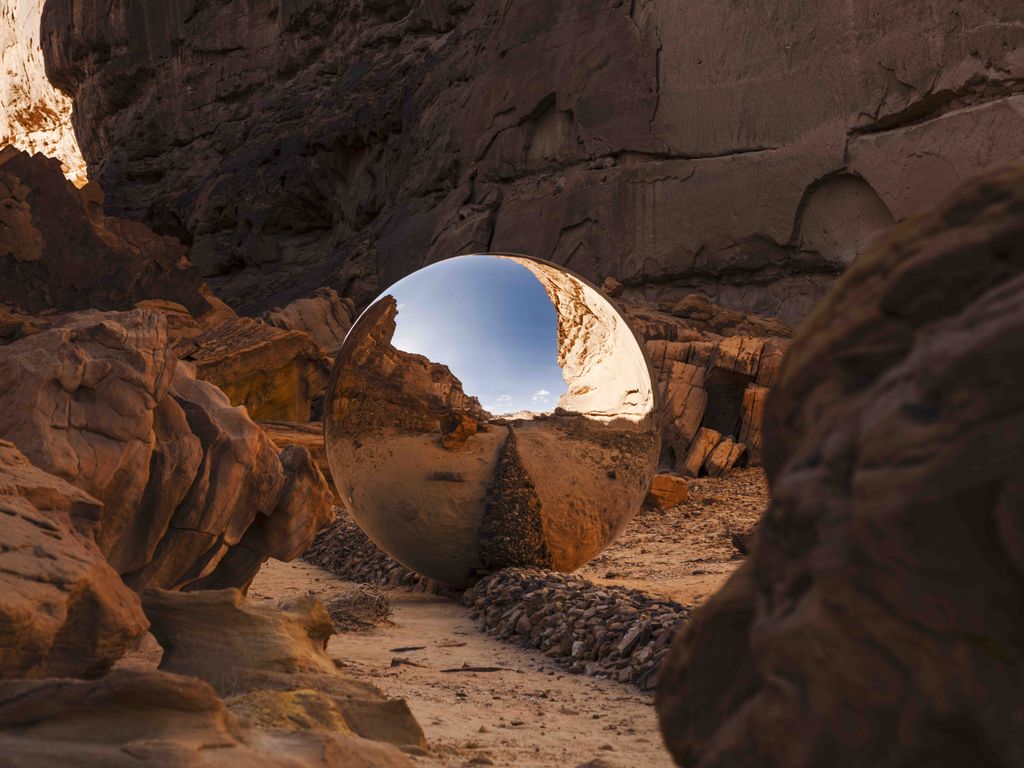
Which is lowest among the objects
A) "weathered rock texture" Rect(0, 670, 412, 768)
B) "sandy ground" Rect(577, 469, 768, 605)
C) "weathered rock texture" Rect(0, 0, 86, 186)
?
"weathered rock texture" Rect(0, 670, 412, 768)

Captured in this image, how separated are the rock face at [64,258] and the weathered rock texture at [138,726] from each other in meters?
13.3

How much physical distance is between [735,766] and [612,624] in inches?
131

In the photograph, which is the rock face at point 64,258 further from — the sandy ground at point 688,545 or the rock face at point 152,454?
the rock face at point 152,454

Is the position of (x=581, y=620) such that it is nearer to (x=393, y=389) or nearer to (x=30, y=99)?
(x=393, y=389)

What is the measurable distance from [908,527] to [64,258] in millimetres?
16043

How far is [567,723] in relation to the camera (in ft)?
11.7

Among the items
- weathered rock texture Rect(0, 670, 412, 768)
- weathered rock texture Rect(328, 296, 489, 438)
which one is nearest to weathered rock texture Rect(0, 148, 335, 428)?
weathered rock texture Rect(328, 296, 489, 438)

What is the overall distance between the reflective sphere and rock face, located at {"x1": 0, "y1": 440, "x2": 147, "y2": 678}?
2185 millimetres

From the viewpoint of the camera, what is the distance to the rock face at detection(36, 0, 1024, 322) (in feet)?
50.7

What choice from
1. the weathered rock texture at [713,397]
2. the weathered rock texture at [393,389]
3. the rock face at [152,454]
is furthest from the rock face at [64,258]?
the rock face at [152,454]

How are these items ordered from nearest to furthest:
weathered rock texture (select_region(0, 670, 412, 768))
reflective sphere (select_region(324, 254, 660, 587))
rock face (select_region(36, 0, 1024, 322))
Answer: weathered rock texture (select_region(0, 670, 412, 768))
reflective sphere (select_region(324, 254, 660, 587))
rock face (select_region(36, 0, 1024, 322))

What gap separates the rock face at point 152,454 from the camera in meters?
4.21

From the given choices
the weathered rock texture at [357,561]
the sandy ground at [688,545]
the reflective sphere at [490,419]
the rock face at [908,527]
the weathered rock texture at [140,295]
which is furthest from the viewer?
the weathered rock texture at [140,295]

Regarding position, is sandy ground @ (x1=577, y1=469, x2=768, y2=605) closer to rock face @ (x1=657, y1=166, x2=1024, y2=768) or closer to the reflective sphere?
the reflective sphere
